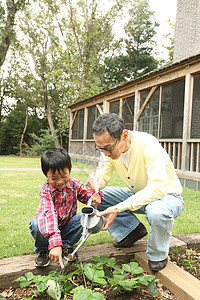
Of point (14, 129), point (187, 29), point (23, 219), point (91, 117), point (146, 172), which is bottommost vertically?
point (23, 219)

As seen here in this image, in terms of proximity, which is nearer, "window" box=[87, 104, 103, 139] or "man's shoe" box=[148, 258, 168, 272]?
"man's shoe" box=[148, 258, 168, 272]

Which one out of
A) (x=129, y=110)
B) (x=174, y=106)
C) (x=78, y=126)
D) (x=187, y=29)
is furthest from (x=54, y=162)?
(x=78, y=126)

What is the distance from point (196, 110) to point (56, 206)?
4884 mm

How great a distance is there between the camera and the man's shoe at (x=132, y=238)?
211 cm

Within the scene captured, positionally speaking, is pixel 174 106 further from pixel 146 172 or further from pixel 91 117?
pixel 91 117

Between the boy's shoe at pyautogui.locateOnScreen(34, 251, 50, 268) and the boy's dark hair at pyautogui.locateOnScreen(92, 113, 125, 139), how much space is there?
3.01ft

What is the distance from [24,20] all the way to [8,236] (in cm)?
2043

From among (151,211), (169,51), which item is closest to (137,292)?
(151,211)

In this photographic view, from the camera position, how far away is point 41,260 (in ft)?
5.83

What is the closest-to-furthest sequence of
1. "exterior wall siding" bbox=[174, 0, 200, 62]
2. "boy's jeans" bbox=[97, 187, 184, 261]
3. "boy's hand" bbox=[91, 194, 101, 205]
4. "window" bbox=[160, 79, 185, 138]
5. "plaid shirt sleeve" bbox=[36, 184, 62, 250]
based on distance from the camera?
"plaid shirt sleeve" bbox=[36, 184, 62, 250], "boy's jeans" bbox=[97, 187, 184, 261], "boy's hand" bbox=[91, 194, 101, 205], "window" bbox=[160, 79, 185, 138], "exterior wall siding" bbox=[174, 0, 200, 62]

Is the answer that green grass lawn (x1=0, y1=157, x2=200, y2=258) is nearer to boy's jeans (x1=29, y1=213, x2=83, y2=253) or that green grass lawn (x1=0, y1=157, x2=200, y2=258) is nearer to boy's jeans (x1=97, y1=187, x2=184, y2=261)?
boy's jeans (x1=29, y1=213, x2=83, y2=253)

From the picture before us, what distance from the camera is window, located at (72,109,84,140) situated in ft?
43.1

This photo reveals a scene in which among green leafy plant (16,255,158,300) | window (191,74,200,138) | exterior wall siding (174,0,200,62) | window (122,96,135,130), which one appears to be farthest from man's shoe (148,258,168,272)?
exterior wall siding (174,0,200,62)

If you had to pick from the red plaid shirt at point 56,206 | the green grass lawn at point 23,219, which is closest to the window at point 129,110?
the green grass lawn at point 23,219
